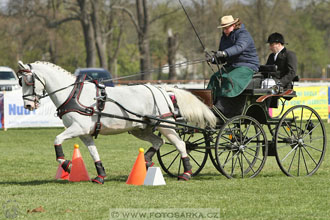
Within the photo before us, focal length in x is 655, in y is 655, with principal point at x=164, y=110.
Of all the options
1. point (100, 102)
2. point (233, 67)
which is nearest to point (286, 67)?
point (233, 67)

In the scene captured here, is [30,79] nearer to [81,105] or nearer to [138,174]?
[81,105]

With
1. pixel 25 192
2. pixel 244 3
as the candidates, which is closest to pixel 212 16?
pixel 244 3

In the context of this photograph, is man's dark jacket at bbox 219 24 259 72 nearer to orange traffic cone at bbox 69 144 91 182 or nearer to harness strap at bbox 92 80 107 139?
harness strap at bbox 92 80 107 139

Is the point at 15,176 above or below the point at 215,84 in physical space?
below

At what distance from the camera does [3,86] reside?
28500 mm

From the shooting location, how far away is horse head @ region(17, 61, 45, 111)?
358 inches

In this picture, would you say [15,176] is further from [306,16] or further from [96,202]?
[306,16]

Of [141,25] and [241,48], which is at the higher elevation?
[141,25]

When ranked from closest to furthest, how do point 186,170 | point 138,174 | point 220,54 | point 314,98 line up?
1. point 138,174
2. point 220,54
3. point 186,170
4. point 314,98

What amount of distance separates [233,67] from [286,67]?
1.09 metres

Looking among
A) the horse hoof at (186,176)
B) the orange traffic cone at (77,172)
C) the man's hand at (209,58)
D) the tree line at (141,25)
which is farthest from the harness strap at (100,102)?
the tree line at (141,25)

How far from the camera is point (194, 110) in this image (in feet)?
31.5

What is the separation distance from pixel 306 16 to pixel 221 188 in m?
56.3

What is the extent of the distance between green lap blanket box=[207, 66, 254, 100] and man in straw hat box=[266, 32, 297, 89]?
0.76 metres
